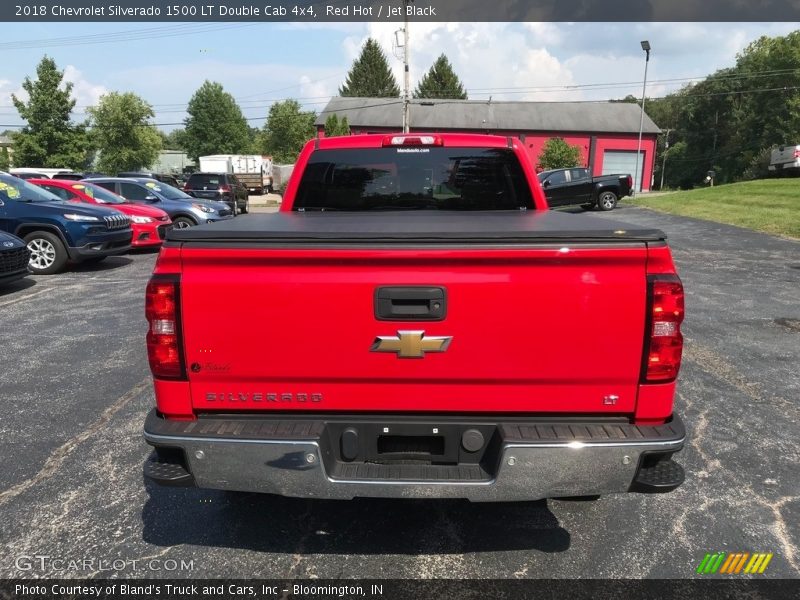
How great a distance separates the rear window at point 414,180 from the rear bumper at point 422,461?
2.28m

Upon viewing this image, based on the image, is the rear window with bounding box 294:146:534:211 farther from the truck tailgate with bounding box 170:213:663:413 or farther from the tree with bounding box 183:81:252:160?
Result: the tree with bounding box 183:81:252:160

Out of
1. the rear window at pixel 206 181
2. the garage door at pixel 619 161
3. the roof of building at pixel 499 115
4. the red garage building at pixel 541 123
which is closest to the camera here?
the rear window at pixel 206 181

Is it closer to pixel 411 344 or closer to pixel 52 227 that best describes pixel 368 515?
pixel 411 344

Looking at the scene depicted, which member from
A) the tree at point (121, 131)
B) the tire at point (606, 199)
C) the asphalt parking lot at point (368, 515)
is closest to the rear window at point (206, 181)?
the tire at point (606, 199)

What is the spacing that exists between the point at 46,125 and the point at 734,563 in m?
53.8

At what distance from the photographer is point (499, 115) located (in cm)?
5712

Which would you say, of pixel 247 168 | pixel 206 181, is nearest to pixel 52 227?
pixel 206 181

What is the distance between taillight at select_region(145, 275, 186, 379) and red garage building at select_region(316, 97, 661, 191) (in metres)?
54.2

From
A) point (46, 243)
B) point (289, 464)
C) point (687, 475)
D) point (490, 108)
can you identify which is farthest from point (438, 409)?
point (490, 108)

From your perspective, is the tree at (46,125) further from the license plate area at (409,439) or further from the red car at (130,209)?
the license plate area at (409,439)

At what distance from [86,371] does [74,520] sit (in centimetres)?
276

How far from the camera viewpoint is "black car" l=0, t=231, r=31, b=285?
8547mm

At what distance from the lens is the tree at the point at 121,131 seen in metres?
47.2

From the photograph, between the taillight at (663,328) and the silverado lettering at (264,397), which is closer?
the taillight at (663,328)
